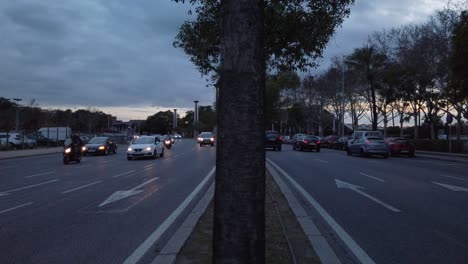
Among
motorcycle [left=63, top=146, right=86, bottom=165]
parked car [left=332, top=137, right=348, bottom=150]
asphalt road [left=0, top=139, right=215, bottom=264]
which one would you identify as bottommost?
asphalt road [left=0, top=139, right=215, bottom=264]

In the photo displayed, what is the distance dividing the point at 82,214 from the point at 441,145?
34.8m

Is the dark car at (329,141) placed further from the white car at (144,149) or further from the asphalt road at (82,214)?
the asphalt road at (82,214)

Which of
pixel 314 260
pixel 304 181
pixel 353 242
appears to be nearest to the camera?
pixel 314 260

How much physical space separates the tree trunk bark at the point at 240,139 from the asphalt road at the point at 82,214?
297 centimetres

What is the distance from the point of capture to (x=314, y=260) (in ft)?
18.9

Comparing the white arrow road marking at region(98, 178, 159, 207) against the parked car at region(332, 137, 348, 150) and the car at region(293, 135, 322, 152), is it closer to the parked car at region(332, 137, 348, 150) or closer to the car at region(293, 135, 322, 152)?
the car at region(293, 135, 322, 152)

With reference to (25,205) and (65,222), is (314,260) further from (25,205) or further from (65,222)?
(25,205)

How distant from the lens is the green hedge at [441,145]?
3550cm

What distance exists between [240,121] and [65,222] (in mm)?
6202

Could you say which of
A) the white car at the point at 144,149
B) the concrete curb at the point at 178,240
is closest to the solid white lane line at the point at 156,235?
the concrete curb at the point at 178,240

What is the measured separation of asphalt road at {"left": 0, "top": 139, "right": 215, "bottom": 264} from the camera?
6.41 m

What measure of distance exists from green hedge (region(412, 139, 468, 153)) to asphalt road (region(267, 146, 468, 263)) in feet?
70.9

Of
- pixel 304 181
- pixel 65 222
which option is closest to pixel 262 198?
pixel 65 222

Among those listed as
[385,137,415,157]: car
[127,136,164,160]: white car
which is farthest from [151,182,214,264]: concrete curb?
[385,137,415,157]: car
